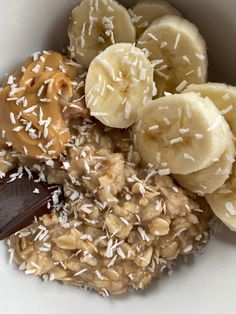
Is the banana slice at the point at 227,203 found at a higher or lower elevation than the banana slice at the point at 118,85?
lower

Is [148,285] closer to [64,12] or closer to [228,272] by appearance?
[228,272]

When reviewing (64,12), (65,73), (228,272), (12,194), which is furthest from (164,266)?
(64,12)

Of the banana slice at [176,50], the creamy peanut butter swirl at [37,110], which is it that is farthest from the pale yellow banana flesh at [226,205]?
the creamy peanut butter swirl at [37,110]

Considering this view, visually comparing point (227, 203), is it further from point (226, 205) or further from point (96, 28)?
point (96, 28)

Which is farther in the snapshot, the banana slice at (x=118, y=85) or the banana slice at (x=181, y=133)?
the banana slice at (x=118, y=85)

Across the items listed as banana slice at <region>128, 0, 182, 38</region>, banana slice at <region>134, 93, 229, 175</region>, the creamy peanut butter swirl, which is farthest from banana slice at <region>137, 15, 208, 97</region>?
the creamy peanut butter swirl

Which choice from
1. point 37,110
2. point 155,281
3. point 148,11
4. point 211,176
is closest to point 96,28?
point 148,11

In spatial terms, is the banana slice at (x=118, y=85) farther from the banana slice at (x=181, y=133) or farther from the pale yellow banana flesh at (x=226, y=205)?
the pale yellow banana flesh at (x=226, y=205)
